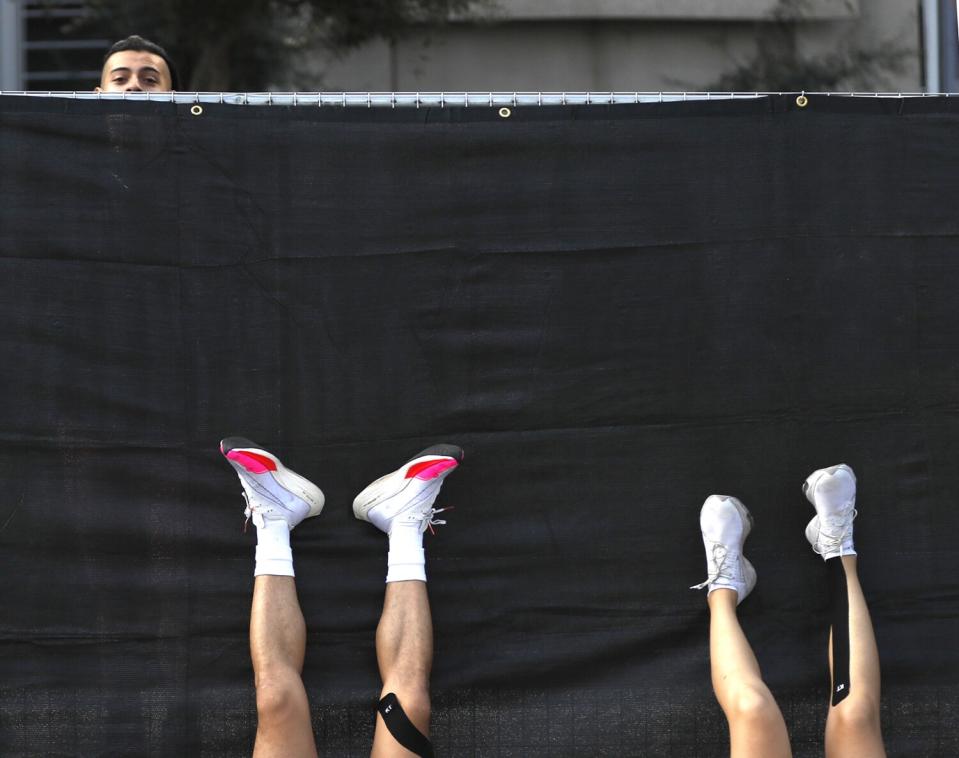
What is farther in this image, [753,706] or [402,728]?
[402,728]

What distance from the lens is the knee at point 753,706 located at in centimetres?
351

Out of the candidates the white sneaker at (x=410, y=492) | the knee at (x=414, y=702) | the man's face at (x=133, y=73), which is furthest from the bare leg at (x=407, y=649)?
the man's face at (x=133, y=73)

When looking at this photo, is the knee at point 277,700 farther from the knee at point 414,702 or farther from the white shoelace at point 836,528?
the white shoelace at point 836,528

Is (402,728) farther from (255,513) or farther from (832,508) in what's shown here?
(832,508)

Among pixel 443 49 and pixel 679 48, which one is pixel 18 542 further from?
pixel 679 48

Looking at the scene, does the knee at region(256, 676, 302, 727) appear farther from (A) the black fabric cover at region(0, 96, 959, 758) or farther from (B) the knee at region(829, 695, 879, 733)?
(B) the knee at region(829, 695, 879, 733)

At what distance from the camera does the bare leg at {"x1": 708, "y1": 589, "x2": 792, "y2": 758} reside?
3504 millimetres

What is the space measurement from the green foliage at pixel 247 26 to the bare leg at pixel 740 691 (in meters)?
4.03

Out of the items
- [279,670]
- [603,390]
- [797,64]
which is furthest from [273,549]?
[797,64]

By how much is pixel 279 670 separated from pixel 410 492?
642mm

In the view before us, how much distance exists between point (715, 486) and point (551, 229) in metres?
0.93

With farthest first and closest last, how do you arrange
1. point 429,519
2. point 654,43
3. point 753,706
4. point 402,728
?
point 654,43 → point 429,519 → point 402,728 → point 753,706

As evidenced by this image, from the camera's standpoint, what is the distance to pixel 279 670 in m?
3.64

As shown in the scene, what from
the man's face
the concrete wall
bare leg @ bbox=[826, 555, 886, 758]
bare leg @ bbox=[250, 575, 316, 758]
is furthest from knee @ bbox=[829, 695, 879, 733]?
the concrete wall
